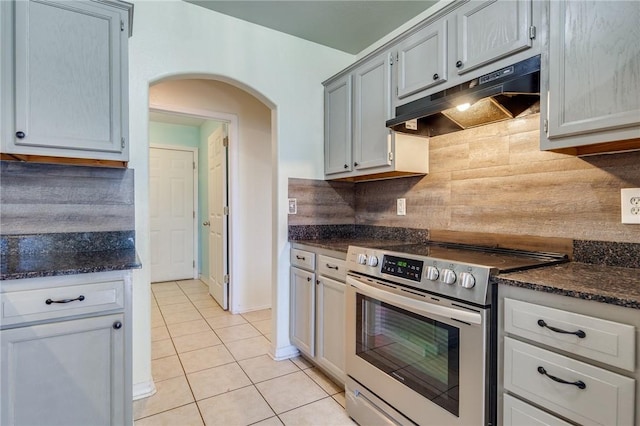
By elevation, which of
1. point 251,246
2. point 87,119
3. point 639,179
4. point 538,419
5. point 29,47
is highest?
point 29,47

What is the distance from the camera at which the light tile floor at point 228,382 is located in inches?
72.6

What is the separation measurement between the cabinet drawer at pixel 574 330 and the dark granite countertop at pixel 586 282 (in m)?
0.07

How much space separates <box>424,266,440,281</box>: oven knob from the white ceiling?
181cm

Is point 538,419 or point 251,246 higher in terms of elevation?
point 251,246

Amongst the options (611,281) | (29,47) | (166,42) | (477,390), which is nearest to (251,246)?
(166,42)

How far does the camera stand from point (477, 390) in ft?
4.02

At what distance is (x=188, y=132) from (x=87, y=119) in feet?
12.0

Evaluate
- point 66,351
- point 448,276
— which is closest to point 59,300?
point 66,351

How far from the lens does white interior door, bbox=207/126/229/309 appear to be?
145 inches

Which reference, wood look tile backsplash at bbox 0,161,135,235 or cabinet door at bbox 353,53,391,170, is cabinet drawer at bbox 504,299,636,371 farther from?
wood look tile backsplash at bbox 0,161,135,235

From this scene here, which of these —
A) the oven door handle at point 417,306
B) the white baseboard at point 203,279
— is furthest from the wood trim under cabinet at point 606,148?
the white baseboard at point 203,279

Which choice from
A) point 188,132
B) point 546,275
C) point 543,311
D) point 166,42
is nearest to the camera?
point 543,311

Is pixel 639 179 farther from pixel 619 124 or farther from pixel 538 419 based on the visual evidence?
pixel 538 419

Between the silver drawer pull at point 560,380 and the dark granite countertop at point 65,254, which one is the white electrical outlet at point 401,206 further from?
the dark granite countertop at point 65,254
